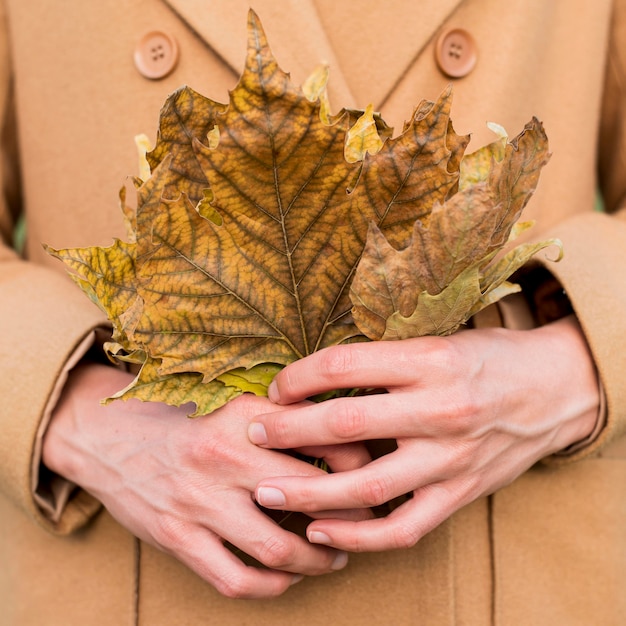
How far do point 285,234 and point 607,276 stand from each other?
1.42 ft

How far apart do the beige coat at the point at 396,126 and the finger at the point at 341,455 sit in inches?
7.8

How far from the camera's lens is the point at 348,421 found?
1.98ft

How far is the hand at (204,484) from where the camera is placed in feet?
2.14

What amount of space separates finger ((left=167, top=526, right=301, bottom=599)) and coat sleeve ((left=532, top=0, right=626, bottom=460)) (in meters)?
0.38

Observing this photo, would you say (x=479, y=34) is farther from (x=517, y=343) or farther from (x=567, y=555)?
(x=567, y=555)

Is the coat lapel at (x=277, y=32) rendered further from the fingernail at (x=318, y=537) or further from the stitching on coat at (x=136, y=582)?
the stitching on coat at (x=136, y=582)

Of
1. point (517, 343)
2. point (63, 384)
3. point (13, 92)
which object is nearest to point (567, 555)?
point (517, 343)

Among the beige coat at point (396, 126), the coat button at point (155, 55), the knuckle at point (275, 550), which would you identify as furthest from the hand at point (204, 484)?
the coat button at point (155, 55)

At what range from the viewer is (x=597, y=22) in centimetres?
93

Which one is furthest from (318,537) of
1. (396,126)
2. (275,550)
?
(396,126)

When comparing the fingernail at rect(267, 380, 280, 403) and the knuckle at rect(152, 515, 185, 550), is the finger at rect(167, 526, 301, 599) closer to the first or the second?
the knuckle at rect(152, 515, 185, 550)

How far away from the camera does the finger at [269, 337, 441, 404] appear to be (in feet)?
1.97

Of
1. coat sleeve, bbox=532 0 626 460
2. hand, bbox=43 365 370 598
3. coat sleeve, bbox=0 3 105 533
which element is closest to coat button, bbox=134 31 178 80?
coat sleeve, bbox=0 3 105 533

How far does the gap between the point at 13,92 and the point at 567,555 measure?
3.24 feet
